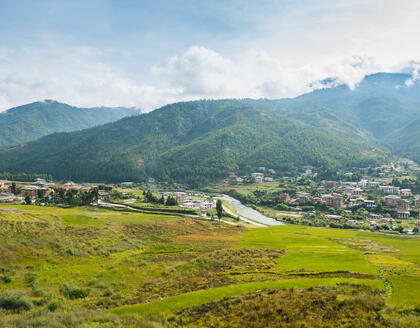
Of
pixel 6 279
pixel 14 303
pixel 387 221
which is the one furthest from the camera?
pixel 387 221

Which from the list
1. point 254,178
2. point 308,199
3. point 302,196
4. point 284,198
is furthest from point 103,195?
point 254,178

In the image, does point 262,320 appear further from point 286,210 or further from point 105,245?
point 286,210

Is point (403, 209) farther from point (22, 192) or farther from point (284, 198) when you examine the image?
point (22, 192)

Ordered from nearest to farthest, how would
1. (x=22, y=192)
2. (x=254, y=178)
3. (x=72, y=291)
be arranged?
(x=72, y=291) < (x=22, y=192) < (x=254, y=178)

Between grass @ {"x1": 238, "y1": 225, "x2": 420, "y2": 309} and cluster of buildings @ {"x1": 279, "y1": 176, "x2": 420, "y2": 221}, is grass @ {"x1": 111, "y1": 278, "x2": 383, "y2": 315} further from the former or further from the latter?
cluster of buildings @ {"x1": 279, "y1": 176, "x2": 420, "y2": 221}

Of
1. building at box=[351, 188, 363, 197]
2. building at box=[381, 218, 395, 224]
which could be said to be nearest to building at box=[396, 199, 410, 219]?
building at box=[381, 218, 395, 224]
